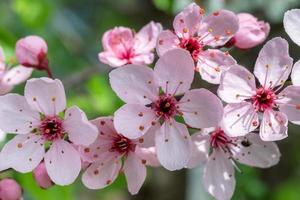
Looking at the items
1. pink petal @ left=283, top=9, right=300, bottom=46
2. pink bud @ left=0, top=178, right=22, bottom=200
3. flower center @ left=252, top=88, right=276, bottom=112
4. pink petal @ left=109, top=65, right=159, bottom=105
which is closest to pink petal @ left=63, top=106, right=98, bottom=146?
pink petal @ left=109, top=65, right=159, bottom=105

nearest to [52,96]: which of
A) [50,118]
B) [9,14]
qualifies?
[50,118]

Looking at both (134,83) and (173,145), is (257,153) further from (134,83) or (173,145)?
(134,83)

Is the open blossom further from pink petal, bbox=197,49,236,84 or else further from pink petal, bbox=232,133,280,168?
pink petal, bbox=197,49,236,84

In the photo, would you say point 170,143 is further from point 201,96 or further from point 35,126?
point 35,126

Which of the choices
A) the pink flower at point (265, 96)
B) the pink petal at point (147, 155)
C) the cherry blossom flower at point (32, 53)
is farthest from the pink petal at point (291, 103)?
the cherry blossom flower at point (32, 53)

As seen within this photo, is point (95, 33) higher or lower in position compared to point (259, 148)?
lower
